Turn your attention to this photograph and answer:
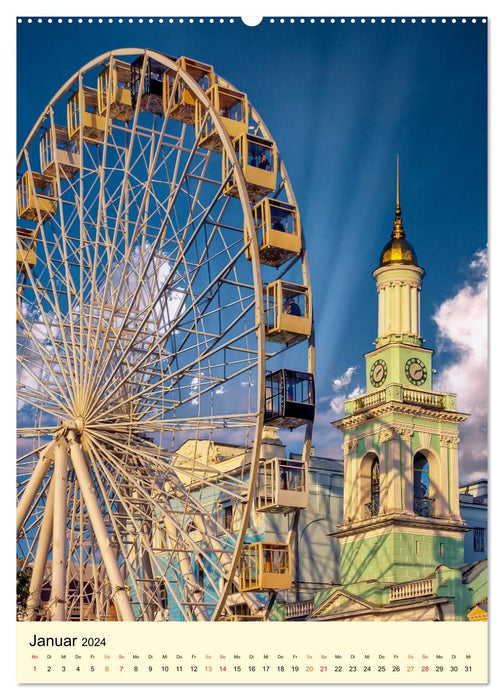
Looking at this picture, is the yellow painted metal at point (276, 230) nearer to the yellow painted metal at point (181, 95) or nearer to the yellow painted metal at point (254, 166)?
the yellow painted metal at point (254, 166)

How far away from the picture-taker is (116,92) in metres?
30.7

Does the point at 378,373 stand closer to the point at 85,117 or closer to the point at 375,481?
the point at 375,481

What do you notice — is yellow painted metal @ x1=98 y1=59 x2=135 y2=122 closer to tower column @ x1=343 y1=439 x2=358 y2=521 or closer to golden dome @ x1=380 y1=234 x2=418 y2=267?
golden dome @ x1=380 y1=234 x2=418 y2=267

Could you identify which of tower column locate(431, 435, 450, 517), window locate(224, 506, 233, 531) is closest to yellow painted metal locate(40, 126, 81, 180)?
window locate(224, 506, 233, 531)

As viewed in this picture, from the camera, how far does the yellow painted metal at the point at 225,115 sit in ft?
93.5

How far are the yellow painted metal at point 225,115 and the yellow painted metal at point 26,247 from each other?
6.54 m

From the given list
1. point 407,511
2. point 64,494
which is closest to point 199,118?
point 64,494

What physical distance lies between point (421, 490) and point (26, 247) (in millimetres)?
14353

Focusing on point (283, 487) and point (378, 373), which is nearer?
point (283, 487)

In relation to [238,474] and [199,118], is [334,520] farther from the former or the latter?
[199,118]

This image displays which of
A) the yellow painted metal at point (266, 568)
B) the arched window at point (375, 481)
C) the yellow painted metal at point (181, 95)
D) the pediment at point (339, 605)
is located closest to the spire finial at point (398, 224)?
the yellow painted metal at point (181, 95)

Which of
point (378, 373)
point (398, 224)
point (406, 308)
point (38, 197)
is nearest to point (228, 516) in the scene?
point (378, 373)
